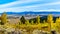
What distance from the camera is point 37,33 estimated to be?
11.7 meters

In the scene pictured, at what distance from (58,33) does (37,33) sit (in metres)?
1.18

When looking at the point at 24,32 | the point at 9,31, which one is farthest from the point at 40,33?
the point at 9,31

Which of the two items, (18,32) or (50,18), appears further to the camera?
(50,18)

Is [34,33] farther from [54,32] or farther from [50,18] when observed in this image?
[50,18]

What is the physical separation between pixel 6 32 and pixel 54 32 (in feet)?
8.63

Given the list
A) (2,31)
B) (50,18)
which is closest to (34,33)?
(2,31)

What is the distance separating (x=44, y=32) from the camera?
11891 millimetres

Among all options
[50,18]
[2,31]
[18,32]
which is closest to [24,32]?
[18,32]

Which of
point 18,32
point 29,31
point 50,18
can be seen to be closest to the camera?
point 18,32

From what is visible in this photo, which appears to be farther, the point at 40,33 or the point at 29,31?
the point at 29,31

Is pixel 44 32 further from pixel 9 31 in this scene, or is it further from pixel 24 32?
pixel 9 31

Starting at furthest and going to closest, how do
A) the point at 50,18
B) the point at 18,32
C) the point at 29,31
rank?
the point at 50,18, the point at 29,31, the point at 18,32

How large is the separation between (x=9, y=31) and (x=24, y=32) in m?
0.86

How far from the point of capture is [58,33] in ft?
38.9
